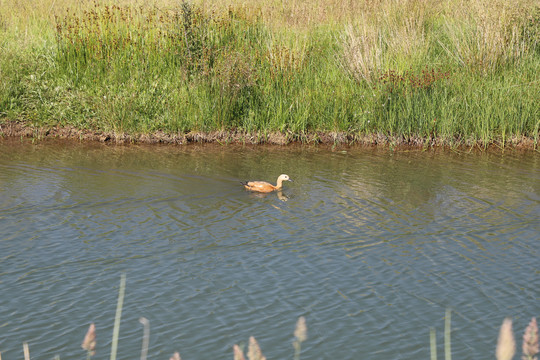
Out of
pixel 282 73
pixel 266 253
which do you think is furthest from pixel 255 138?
pixel 266 253

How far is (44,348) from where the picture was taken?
624 centimetres

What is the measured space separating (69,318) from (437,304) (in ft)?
12.1

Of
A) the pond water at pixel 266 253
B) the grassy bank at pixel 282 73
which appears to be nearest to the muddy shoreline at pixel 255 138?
the grassy bank at pixel 282 73

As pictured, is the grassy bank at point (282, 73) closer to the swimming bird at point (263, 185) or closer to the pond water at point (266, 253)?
the pond water at point (266, 253)

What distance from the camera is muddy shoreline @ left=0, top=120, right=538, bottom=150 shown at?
14.6 metres

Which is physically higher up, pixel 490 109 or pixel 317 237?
pixel 490 109

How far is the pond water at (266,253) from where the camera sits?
21.7ft

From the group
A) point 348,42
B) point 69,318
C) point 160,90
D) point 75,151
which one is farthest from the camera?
point 348,42

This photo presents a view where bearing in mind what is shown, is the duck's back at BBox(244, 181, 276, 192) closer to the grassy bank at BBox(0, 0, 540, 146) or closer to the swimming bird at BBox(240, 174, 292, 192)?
the swimming bird at BBox(240, 174, 292, 192)

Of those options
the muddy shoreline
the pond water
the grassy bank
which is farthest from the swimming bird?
the grassy bank

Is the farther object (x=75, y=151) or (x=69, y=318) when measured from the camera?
(x=75, y=151)

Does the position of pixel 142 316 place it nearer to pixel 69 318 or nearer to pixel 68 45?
pixel 69 318

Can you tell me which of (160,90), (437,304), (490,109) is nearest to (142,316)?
(437,304)

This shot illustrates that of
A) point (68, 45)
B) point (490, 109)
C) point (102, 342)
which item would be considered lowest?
point (102, 342)
